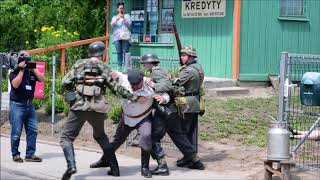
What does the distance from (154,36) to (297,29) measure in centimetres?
399

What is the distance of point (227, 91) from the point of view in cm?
1525

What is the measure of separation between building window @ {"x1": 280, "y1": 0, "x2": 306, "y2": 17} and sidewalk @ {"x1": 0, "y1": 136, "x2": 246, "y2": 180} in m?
7.68

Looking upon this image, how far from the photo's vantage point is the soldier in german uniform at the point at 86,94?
29.3ft

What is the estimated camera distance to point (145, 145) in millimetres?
9250

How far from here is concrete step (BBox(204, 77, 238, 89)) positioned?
51.2ft

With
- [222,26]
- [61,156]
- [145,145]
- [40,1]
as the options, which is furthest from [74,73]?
[40,1]

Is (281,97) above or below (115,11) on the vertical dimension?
below

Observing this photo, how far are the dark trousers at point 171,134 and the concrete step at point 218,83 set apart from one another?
5.47 metres

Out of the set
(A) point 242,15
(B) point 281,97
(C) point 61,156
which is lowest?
(C) point 61,156

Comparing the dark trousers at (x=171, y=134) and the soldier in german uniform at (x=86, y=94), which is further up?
the soldier in german uniform at (x=86, y=94)

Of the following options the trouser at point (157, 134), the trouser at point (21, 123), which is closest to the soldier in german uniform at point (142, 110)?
the trouser at point (157, 134)

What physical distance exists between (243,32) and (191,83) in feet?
21.3

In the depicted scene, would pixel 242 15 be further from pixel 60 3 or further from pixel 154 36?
pixel 60 3

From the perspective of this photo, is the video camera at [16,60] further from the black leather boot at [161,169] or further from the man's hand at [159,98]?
the black leather boot at [161,169]
